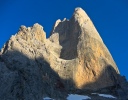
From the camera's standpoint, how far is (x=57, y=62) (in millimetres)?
85812

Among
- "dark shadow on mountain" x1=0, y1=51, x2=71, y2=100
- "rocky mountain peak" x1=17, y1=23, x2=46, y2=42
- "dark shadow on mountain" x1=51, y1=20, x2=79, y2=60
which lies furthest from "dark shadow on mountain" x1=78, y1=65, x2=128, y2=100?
"rocky mountain peak" x1=17, y1=23, x2=46, y2=42

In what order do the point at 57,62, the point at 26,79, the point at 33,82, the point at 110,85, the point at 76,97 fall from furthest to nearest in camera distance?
1. the point at 57,62
2. the point at 110,85
3. the point at 76,97
4. the point at 33,82
5. the point at 26,79

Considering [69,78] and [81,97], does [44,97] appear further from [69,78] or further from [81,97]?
[69,78]

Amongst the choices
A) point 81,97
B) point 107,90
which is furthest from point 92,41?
point 81,97

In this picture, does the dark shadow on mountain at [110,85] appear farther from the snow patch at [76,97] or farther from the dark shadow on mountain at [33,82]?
the snow patch at [76,97]

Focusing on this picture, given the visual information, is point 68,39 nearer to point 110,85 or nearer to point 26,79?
point 110,85

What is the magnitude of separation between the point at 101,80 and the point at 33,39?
1889cm

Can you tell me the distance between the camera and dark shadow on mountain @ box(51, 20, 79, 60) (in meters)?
92.0

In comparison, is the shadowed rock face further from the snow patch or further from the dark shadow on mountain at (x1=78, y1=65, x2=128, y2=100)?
the snow patch

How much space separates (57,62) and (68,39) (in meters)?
15.8

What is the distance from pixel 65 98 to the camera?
218 feet

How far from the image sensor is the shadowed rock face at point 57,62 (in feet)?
199

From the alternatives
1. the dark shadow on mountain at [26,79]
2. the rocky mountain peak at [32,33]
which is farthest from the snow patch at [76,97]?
the rocky mountain peak at [32,33]

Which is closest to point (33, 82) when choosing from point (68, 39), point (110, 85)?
point (110, 85)
